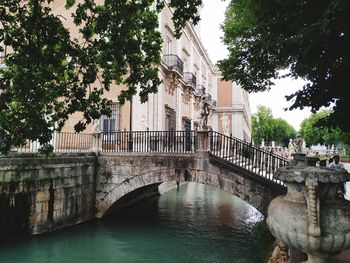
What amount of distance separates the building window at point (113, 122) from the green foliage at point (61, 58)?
11.3 m

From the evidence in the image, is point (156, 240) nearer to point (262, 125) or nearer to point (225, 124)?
point (225, 124)

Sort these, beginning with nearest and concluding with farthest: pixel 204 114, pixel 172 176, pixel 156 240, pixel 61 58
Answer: pixel 61 58 < pixel 156 240 < pixel 204 114 < pixel 172 176

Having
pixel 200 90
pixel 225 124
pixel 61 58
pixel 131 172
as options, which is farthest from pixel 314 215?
pixel 225 124

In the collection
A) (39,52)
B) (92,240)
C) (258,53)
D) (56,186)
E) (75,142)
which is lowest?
(92,240)

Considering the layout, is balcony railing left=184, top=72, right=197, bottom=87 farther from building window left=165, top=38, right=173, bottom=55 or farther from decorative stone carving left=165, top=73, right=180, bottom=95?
building window left=165, top=38, right=173, bottom=55

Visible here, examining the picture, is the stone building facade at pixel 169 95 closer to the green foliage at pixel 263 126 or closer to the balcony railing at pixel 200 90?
the balcony railing at pixel 200 90

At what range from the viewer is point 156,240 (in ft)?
37.2

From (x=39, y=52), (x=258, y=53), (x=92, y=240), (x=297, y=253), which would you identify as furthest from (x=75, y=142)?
(x=297, y=253)

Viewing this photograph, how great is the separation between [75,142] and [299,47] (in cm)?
1265

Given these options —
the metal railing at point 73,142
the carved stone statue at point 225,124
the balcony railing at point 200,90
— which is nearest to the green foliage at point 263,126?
the carved stone statue at point 225,124

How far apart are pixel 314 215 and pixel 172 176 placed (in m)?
8.12

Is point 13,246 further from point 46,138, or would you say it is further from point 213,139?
point 213,139

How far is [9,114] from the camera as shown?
217 inches

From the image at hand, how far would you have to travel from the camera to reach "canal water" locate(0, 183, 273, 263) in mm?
9516
